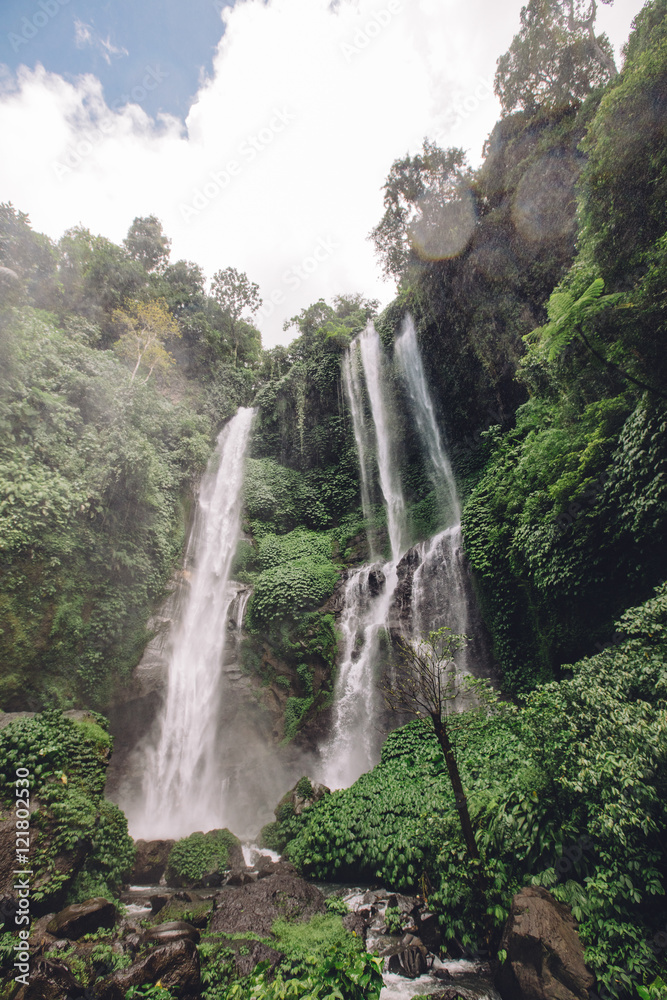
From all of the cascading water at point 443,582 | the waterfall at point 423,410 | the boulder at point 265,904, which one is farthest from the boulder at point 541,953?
the waterfall at point 423,410

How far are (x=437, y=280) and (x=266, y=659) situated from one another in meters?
15.7

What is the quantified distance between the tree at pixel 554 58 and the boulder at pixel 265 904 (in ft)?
70.7

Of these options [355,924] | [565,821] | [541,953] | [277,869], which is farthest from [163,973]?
[565,821]

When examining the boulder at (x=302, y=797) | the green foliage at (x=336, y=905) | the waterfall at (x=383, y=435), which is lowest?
the green foliage at (x=336, y=905)

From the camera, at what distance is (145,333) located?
21.3 m

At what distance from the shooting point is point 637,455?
247 inches

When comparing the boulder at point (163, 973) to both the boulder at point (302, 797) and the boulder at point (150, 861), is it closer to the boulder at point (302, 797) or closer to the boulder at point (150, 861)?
the boulder at point (302, 797)

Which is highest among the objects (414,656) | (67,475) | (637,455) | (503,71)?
(503,71)

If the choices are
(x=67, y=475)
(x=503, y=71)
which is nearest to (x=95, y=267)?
(x=67, y=475)

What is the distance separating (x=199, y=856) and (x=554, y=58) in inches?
999

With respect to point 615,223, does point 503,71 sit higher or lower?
higher

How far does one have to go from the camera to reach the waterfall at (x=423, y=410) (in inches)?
658

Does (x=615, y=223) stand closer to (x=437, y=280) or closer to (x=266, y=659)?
(x=437, y=280)

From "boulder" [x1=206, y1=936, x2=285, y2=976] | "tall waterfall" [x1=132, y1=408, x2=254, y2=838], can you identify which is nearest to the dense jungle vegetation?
"tall waterfall" [x1=132, y1=408, x2=254, y2=838]
